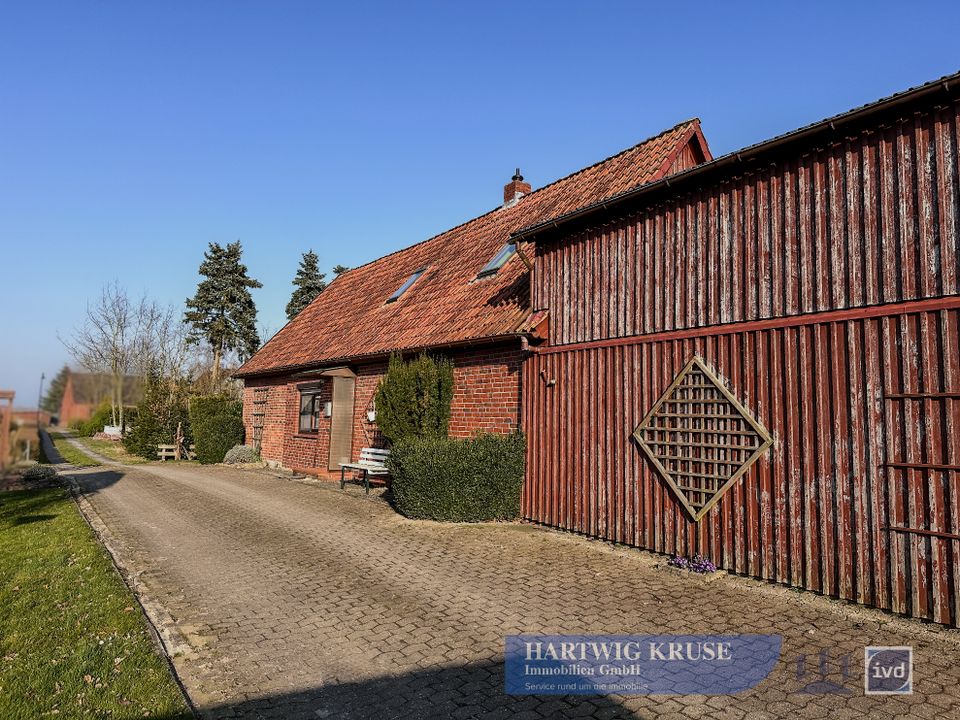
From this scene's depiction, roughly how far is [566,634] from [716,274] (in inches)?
175

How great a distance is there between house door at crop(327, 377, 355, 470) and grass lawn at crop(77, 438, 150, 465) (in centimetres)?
1055

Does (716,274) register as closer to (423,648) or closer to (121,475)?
(423,648)

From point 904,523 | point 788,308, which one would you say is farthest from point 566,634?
point 788,308

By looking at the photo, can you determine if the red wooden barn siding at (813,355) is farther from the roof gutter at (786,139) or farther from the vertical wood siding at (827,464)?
the roof gutter at (786,139)

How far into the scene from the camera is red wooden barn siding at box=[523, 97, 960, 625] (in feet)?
17.1

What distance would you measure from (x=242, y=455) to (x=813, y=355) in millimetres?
18074

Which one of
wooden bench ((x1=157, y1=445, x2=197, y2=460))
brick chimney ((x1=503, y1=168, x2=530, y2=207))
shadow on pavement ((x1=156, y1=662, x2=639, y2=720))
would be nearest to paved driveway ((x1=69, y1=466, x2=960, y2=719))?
shadow on pavement ((x1=156, y1=662, x2=639, y2=720))

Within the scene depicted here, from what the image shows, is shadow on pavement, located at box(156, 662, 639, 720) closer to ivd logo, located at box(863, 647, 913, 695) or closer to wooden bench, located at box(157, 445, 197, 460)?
ivd logo, located at box(863, 647, 913, 695)

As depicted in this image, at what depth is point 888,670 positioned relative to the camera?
13.7 feet

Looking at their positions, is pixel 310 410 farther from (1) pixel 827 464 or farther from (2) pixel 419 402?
(1) pixel 827 464

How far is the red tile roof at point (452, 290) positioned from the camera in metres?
11.1

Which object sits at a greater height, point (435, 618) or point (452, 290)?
point (452, 290)

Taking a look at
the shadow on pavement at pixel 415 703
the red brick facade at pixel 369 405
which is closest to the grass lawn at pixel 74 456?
the red brick facade at pixel 369 405

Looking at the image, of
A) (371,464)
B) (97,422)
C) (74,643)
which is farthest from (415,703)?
(97,422)
